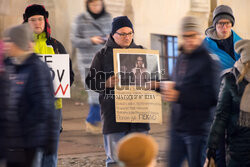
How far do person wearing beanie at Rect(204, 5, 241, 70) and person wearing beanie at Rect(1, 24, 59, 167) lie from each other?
8.84ft

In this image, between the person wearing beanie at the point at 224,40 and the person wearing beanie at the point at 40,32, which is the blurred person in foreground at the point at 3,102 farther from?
the person wearing beanie at the point at 224,40

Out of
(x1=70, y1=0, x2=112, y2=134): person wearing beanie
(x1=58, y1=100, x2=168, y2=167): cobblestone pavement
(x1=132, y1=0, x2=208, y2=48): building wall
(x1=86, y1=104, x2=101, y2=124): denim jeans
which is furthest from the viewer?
(x1=132, y1=0, x2=208, y2=48): building wall

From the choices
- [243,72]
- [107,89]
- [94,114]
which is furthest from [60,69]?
[94,114]

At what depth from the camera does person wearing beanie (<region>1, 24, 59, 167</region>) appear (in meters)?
5.61

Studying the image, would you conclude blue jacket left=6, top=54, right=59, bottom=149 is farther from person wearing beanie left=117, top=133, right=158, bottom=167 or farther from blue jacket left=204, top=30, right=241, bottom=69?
blue jacket left=204, top=30, right=241, bottom=69

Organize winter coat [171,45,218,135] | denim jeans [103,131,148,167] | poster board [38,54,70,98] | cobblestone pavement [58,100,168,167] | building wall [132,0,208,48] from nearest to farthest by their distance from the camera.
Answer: winter coat [171,45,218,135], denim jeans [103,131,148,167], poster board [38,54,70,98], cobblestone pavement [58,100,168,167], building wall [132,0,208,48]

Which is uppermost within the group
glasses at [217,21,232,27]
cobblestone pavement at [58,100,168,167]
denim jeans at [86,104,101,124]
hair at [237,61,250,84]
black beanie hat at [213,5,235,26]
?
black beanie hat at [213,5,235,26]

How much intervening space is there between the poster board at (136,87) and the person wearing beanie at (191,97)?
1.13 metres

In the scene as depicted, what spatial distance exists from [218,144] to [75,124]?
237 inches

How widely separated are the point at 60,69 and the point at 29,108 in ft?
5.92

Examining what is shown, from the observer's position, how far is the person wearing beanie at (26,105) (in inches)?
221

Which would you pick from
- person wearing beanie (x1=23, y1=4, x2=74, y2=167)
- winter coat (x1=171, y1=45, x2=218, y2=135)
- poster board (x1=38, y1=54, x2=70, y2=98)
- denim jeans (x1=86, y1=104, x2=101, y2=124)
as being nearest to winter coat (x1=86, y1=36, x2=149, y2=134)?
poster board (x1=38, y1=54, x2=70, y2=98)

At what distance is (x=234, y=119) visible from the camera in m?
6.08

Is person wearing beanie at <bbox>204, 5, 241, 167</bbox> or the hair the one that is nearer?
the hair
